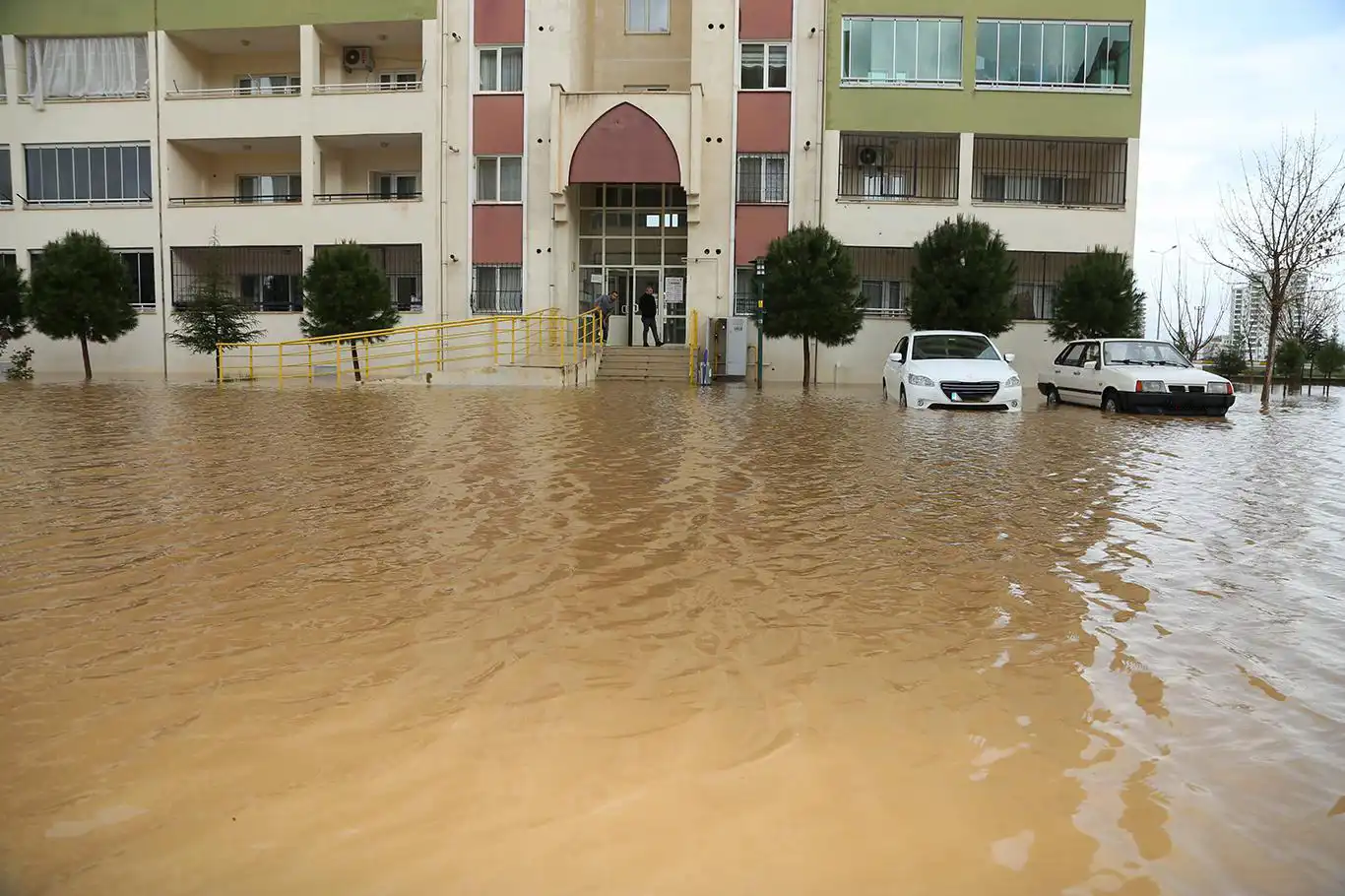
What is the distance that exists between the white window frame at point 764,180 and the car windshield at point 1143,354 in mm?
14273

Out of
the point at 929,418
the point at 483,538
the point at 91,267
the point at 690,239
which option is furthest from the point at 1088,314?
the point at 91,267

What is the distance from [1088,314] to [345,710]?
97.8 feet

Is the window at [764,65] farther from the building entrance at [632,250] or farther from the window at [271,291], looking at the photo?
the window at [271,291]

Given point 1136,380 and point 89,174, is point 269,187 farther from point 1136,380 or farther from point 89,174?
Answer: point 1136,380

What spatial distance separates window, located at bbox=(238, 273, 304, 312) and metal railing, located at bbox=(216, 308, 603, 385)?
Result: 2.11 m

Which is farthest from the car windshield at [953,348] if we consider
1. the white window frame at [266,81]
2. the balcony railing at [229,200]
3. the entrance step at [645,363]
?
the white window frame at [266,81]

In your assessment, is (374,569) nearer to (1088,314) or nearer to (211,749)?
(211,749)

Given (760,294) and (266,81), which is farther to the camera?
(266,81)

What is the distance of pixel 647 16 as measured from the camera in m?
34.6

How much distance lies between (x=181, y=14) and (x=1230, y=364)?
42074 millimetres

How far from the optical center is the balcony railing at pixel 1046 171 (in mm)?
33750

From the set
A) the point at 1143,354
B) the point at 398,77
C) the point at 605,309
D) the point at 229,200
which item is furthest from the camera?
the point at 398,77

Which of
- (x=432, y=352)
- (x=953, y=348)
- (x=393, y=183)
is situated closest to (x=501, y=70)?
(x=393, y=183)

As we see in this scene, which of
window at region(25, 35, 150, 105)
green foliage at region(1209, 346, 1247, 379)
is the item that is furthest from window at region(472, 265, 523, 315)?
green foliage at region(1209, 346, 1247, 379)
